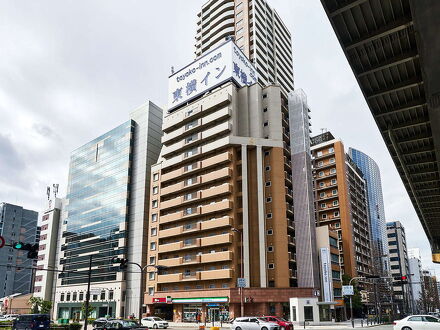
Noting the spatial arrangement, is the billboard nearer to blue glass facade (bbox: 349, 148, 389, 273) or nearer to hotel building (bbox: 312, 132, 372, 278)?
hotel building (bbox: 312, 132, 372, 278)

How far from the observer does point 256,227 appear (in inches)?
2638

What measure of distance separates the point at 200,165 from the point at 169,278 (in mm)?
21177

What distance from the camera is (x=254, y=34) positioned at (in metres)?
104

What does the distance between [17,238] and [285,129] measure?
134 meters

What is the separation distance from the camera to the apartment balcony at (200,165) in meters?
70.4

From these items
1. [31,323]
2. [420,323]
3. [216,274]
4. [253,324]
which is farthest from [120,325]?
[216,274]

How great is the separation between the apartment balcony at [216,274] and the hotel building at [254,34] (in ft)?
167

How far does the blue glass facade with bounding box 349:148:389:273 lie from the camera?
15239 cm

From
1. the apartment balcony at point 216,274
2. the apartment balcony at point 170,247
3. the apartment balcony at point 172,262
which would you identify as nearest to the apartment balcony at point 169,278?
the apartment balcony at point 172,262

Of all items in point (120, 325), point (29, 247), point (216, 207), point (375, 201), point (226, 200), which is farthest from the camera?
point (375, 201)

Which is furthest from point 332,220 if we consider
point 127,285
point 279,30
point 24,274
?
point 24,274

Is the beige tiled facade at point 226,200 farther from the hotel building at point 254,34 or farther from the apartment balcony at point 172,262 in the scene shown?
the hotel building at point 254,34

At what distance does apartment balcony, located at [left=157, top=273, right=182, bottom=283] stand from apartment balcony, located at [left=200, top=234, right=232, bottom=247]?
7845mm

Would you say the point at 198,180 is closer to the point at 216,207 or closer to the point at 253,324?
the point at 216,207
